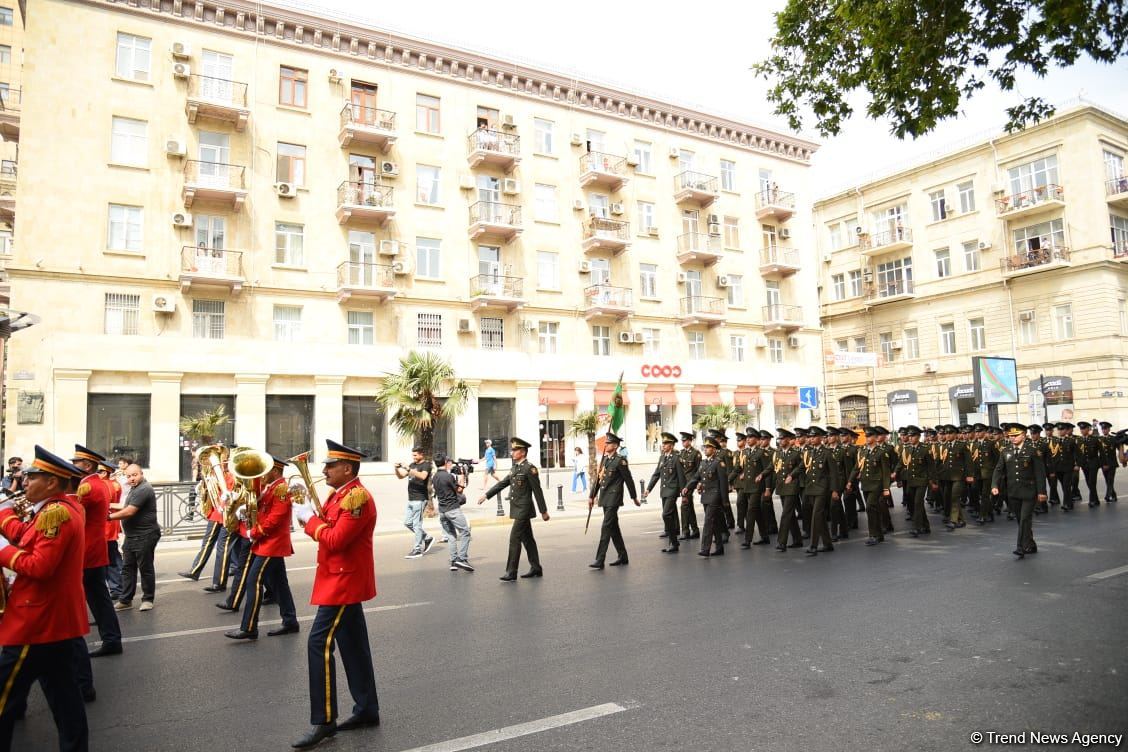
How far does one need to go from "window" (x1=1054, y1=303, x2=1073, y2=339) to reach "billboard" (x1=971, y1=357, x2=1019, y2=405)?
13.5 metres

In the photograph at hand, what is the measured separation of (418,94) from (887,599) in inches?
1184

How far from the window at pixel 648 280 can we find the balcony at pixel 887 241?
1601cm

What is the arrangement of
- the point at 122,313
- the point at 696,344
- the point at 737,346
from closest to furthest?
1. the point at 122,313
2. the point at 696,344
3. the point at 737,346

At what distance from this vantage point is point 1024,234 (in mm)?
38344

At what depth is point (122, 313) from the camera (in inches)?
1033

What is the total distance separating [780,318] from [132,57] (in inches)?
1258

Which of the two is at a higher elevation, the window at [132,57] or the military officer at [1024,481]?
the window at [132,57]

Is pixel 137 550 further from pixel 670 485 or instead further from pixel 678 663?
pixel 670 485

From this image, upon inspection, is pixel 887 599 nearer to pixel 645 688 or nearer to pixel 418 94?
pixel 645 688

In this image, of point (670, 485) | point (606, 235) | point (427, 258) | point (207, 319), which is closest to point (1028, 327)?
point (606, 235)

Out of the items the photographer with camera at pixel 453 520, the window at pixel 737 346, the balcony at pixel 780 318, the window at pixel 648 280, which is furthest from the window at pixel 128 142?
the balcony at pixel 780 318

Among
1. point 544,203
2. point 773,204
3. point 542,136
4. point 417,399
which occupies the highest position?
point 542,136

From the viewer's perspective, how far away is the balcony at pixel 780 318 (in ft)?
131

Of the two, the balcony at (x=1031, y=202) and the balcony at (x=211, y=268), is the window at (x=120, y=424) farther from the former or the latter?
the balcony at (x=1031, y=202)
